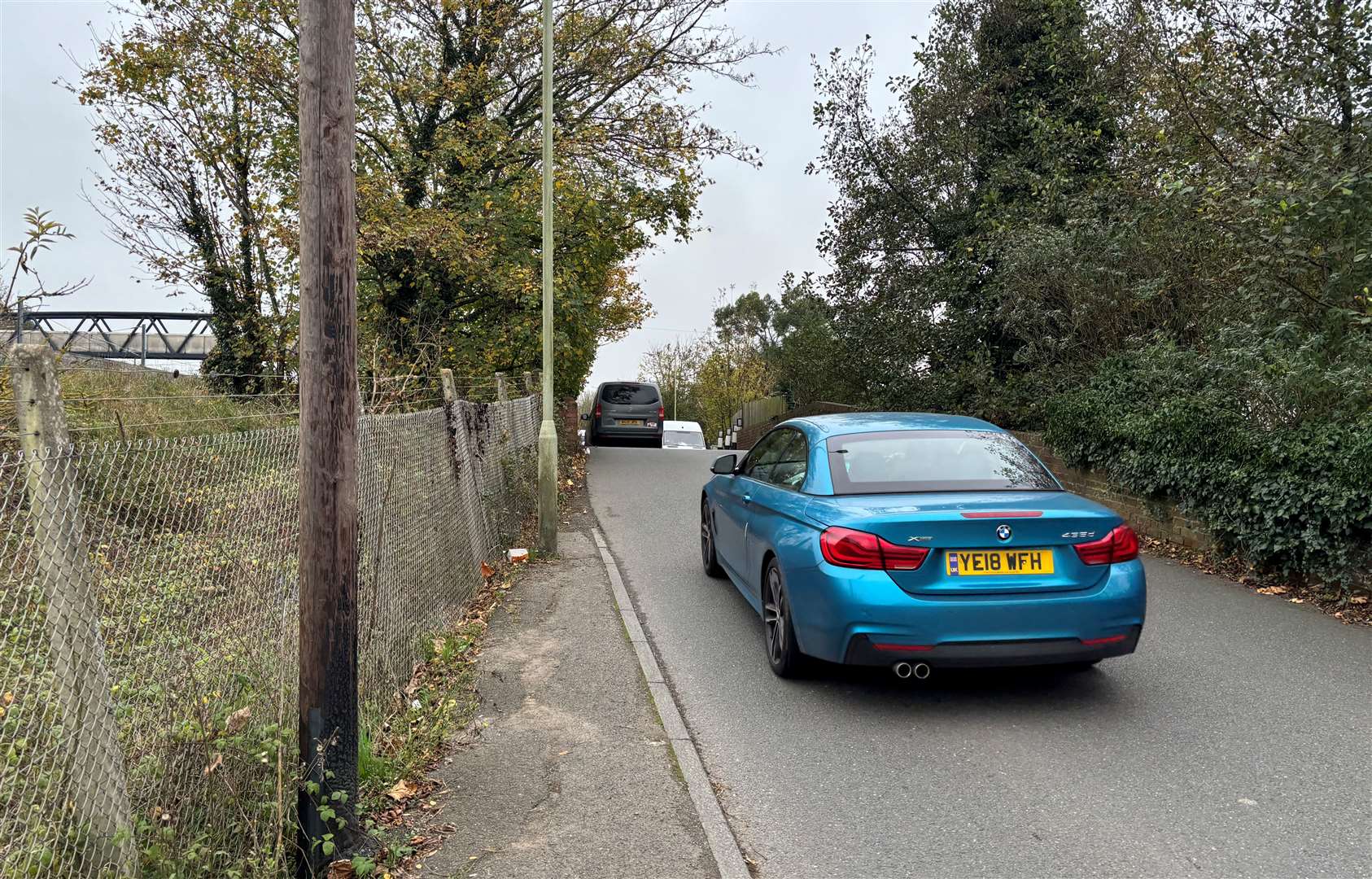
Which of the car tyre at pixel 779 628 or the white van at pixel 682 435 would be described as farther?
the white van at pixel 682 435

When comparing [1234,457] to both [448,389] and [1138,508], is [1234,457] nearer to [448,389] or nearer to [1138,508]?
[1138,508]

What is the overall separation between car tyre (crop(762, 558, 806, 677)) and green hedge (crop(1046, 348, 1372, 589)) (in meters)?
4.75

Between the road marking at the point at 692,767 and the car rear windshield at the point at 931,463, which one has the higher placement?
the car rear windshield at the point at 931,463

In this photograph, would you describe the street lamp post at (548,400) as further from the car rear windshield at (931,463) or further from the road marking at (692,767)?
the car rear windshield at (931,463)

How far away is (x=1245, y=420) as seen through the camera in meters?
9.30

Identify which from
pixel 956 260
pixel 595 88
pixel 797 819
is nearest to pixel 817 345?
pixel 956 260

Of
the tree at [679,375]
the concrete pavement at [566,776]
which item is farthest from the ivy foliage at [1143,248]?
the tree at [679,375]

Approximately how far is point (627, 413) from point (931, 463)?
2209cm

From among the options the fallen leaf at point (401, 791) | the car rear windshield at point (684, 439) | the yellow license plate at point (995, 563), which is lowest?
the car rear windshield at point (684, 439)

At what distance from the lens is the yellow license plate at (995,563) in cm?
493

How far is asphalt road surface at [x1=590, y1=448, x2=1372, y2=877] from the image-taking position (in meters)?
3.63

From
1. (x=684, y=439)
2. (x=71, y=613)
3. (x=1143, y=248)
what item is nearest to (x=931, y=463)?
(x=71, y=613)

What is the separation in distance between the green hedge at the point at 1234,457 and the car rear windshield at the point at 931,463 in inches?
127

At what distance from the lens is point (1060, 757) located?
14.9ft
